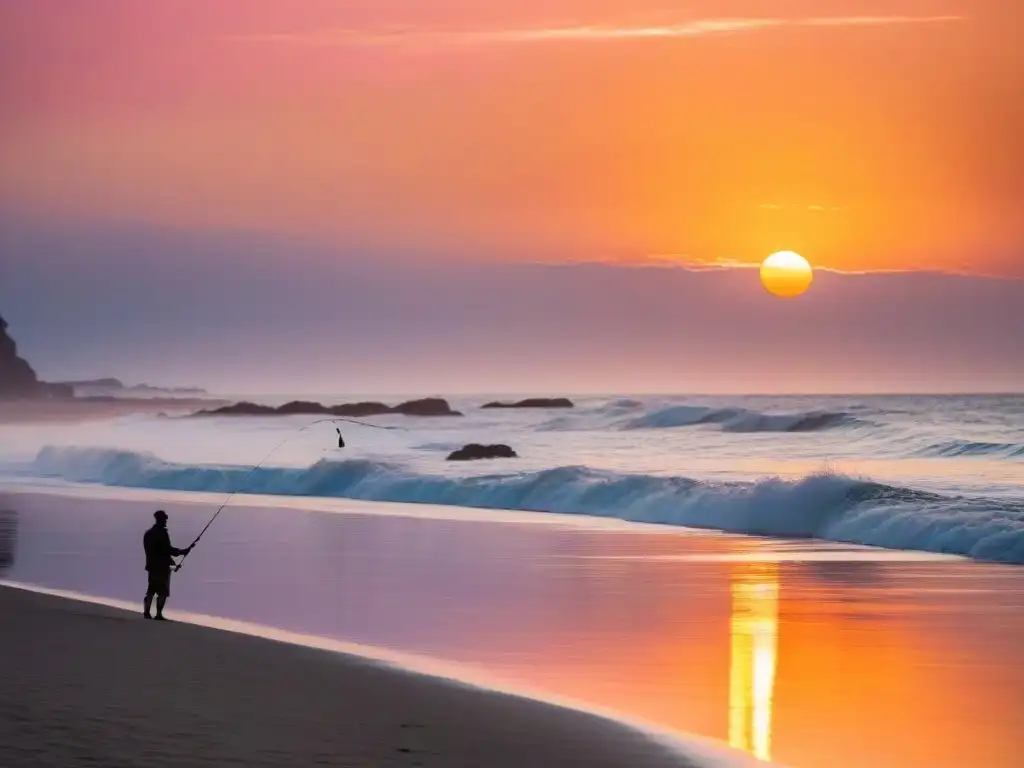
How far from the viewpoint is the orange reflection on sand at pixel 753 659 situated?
1073 centimetres

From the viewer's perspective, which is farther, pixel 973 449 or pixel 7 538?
pixel 973 449

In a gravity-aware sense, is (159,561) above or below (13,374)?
below

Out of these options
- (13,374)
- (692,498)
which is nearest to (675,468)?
(692,498)

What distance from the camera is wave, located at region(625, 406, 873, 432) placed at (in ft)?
224

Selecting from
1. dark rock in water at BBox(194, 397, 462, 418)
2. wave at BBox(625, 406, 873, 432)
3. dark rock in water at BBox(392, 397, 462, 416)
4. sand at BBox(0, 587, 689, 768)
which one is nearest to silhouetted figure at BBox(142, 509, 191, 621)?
sand at BBox(0, 587, 689, 768)

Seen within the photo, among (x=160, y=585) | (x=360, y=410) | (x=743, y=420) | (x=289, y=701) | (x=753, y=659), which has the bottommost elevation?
(x=289, y=701)

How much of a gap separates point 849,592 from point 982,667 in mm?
5274

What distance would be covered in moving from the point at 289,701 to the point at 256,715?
707 mm

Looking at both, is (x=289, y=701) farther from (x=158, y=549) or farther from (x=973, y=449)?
(x=973, y=449)

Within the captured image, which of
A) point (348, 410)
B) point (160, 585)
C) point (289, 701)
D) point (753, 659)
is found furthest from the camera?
point (348, 410)

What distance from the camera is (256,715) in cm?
1048

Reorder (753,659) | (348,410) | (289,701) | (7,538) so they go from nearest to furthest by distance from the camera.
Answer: (289,701), (753,659), (7,538), (348,410)

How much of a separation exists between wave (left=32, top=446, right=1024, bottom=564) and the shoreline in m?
12.7

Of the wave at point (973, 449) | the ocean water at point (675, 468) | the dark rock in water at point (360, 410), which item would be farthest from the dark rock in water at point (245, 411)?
the wave at point (973, 449)
